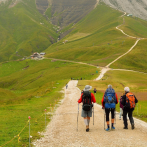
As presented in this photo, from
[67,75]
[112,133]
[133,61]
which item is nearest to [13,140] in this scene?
[112,133]

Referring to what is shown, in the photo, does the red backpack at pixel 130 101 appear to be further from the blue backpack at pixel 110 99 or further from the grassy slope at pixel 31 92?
the grassy slope at pixel 31 92

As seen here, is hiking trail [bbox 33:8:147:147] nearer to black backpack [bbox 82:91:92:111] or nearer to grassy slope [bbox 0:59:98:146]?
grassy slope [bbox 0:59:98:146]

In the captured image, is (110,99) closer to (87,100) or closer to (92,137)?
(87,100)

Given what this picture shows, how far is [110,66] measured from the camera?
140 metres

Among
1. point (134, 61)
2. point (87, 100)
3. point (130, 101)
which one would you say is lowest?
point (130, 101)

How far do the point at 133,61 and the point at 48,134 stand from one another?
14910 cm

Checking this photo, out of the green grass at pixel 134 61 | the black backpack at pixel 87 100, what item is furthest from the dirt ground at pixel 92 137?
the green grass at pixel 134 61

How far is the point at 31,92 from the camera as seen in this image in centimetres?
8450

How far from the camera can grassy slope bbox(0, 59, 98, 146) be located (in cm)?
1816

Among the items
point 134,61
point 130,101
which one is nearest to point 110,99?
point 130,101

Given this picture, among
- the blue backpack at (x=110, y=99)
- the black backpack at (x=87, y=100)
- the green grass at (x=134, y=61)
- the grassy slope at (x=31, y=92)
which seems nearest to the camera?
the black backpack at (x=87, y=100)

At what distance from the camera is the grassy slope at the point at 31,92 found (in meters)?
18.2

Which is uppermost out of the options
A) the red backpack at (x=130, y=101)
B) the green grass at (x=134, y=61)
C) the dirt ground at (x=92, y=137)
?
the green grass at (x=134, y=61)

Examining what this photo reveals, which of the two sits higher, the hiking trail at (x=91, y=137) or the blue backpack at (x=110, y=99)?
the blue backpack at (x=110, y=99)
